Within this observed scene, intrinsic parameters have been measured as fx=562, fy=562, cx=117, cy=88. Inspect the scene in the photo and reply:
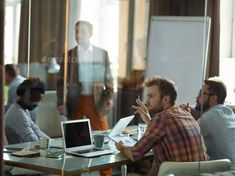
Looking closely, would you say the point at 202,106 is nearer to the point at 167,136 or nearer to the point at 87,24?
the point at 167,136

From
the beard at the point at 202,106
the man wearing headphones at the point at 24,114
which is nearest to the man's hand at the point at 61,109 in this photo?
the man wearing headphones at the point at 24,114

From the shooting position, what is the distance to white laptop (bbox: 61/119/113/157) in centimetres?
354

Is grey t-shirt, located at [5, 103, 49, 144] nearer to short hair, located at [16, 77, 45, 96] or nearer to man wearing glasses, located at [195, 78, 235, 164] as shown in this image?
short hair, located at [16, 77, 45, 96]

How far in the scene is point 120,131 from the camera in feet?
12.5

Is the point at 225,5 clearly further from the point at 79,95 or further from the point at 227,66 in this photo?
the point at 79,95

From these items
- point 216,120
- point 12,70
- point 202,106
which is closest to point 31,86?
point 12,70

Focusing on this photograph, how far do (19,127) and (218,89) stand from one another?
4.79 ft

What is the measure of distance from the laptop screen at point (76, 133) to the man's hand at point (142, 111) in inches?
13.9

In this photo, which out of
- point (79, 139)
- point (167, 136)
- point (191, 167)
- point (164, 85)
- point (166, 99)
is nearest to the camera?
point (191, 167)

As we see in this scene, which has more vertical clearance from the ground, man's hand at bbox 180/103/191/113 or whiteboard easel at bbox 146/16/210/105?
whiteboard easel at bbox 146/16/210/105

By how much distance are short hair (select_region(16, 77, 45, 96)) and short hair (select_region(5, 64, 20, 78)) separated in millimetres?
88

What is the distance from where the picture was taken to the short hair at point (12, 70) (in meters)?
3.37

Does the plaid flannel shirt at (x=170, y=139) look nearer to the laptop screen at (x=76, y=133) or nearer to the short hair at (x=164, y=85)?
the short hair at (x=164, y=85)

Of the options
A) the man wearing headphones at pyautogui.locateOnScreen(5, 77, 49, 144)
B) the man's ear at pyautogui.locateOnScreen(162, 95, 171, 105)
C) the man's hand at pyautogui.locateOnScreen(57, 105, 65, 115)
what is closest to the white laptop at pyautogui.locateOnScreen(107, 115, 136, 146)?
the man's ear at pyautogui.locateOnScreen(162, 95, 171, 105)
